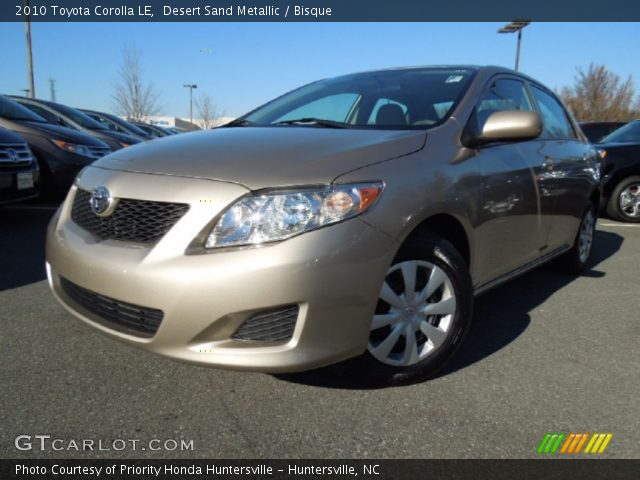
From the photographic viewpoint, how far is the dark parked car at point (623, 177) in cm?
679

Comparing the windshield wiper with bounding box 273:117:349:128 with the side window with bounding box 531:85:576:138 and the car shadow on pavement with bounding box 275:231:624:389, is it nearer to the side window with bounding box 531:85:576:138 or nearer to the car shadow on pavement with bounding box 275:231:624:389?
the car shadow on pavement with bounding box 275:231:624:389

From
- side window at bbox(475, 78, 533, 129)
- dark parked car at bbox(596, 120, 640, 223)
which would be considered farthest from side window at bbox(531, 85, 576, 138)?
dark parked car at bbox(596, 120, 640, 223)

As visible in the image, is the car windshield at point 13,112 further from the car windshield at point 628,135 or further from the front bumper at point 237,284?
the car windshield at point 628,135

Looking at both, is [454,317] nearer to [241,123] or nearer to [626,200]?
[241,123]

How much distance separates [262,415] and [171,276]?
2.19 feet

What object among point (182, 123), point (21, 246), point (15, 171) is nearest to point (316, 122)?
point (21, 246)

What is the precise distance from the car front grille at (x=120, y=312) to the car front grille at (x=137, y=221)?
0.80ft

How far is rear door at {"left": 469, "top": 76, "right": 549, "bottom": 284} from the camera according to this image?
2514mm

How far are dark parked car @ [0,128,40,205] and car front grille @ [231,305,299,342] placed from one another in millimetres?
3965

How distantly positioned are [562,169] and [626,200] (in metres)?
4.45

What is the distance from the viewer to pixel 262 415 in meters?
1.94

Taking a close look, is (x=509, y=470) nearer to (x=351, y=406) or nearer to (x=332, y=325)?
(x=351, y=406)
